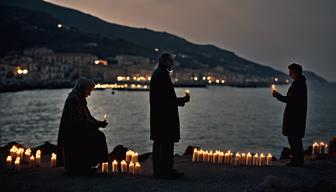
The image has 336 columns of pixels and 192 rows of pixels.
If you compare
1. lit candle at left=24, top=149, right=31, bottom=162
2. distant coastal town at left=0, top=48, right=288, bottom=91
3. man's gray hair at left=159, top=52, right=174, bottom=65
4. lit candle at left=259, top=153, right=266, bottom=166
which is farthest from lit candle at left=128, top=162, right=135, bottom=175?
distant coastal town at left=0, top=48, right=288, bottom=91

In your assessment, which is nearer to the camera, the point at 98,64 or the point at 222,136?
the point at 222,136

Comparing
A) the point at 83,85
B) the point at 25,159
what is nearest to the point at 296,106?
the point at 83,85

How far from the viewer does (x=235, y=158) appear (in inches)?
391

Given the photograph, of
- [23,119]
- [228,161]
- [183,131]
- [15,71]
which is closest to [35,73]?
[15,71]

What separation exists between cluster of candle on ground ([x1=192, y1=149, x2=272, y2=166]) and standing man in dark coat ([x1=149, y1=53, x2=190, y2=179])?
2154mm

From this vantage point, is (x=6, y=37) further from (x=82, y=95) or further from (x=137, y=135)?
(x=82, y=95)

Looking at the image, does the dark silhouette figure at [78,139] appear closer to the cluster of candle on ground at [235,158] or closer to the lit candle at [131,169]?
the lit candle at [131,169]

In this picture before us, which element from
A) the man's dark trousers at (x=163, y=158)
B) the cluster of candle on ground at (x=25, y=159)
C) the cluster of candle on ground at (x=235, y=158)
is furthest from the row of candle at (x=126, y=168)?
the cluster of candle on ground at (x=235, y=158)

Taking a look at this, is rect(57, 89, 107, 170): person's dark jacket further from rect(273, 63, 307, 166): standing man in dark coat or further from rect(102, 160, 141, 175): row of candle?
rect(273, 63, 307, 166): standing man in dark coat

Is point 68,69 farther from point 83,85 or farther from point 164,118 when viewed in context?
A: point 164,118

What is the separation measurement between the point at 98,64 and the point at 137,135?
131224mm

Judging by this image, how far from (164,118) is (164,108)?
7.5 inches

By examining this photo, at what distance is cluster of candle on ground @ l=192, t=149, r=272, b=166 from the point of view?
9.77 meters

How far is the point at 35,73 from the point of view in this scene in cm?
12825
